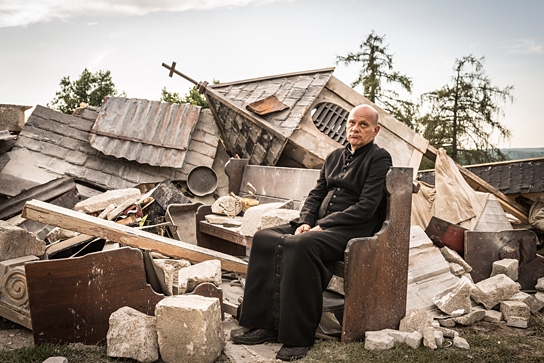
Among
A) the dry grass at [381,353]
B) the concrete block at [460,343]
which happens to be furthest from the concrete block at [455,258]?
the concrete block at [460,343]

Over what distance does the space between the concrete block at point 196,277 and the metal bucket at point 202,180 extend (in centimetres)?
547

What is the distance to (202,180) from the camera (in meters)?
10.3

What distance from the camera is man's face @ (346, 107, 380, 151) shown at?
14.9 feet

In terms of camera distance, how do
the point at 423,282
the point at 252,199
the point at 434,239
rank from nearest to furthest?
1. the point at 423,282
2. the point at 434,239
3. the point at 252,199

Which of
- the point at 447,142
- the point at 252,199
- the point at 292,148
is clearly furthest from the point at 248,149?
the point at 447,142

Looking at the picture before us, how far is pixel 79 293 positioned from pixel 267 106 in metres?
6.02

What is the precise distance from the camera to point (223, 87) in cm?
1064

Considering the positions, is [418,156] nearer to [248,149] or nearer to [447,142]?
[248,149]

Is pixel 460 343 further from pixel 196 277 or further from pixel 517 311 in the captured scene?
pixel 196 277

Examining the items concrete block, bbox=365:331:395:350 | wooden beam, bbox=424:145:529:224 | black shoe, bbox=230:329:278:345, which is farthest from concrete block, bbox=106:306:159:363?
wooden beam, bbox=424:145:529:224

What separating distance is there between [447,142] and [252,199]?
12.7m

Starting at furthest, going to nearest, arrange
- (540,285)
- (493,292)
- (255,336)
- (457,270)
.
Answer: (540,285)
(457,270)
(493,292)
(255,336)

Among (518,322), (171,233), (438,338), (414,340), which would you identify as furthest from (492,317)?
(171,233)

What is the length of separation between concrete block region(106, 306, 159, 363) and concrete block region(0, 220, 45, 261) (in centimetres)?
152
